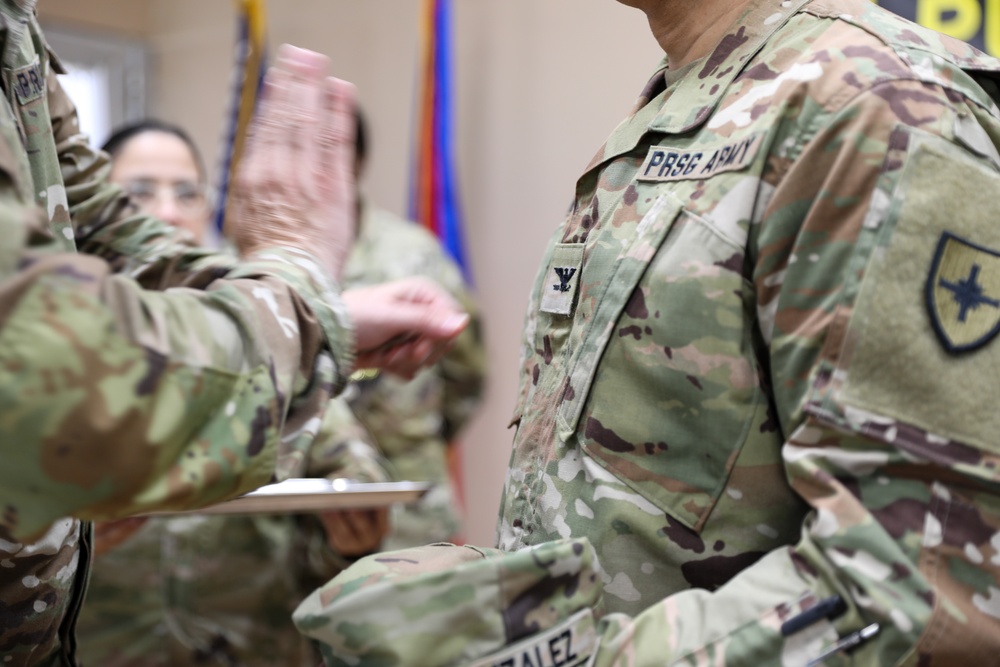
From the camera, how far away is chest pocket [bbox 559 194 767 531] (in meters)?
0.78

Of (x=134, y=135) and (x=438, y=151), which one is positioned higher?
(x=134, y=135)

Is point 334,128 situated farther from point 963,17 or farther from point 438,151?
point 438,151

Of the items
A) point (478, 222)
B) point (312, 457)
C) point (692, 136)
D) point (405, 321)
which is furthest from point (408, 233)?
point (692, 136)

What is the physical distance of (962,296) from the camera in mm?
713

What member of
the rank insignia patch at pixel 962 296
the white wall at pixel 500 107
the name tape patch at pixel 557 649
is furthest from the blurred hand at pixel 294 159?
the white wall at pixel 500 107

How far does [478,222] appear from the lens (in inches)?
123

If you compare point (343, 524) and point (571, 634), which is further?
point (343, 524)

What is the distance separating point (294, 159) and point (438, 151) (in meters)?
2.13

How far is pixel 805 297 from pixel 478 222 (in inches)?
95.8

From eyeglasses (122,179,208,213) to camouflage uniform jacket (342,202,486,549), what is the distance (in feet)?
1.41

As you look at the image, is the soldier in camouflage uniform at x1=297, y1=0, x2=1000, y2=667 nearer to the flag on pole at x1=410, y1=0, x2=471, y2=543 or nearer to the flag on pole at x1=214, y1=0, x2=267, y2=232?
the flag on pole at x1=410, y1=0, x2=471, y2=543

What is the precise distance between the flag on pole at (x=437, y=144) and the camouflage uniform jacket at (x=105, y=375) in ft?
6.77

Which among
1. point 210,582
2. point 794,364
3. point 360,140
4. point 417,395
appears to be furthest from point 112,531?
point 794,364

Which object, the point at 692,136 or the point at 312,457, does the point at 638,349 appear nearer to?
the point at 692,136
